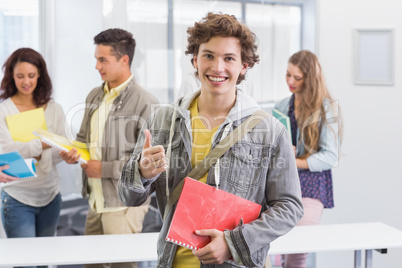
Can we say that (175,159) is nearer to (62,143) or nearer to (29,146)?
(62,143)

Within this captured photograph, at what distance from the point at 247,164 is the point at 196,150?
0.16 meters

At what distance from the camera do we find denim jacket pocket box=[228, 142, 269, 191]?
1521mm

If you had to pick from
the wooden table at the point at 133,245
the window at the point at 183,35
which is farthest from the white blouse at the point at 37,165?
the window at the point at 183,35

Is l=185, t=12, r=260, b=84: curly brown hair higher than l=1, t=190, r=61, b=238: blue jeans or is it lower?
higher

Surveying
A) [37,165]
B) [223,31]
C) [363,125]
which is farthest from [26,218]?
[363,125]

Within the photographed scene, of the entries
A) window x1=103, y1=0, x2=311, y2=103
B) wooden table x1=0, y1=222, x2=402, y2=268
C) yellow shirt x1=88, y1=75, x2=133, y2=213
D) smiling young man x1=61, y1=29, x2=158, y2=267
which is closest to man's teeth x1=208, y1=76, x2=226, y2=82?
wooden table x1=0, y1=222, x2=402, y2=268

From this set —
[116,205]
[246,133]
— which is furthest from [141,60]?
[246,133]

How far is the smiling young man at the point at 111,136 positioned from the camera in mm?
2754

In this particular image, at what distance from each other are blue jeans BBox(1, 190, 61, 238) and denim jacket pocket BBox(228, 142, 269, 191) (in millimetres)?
1678

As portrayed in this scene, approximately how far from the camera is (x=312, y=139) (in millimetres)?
2871

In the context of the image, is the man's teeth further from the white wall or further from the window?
the white wall

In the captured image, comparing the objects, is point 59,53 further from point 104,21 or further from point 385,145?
point 385,145

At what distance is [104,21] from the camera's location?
11.2ft

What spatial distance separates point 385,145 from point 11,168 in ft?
8.17
